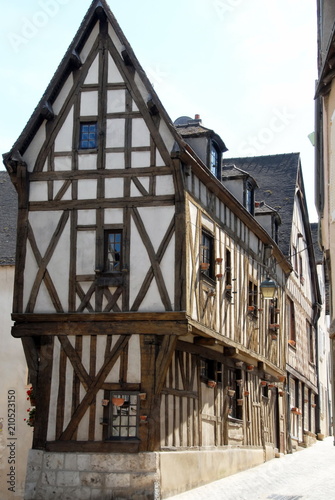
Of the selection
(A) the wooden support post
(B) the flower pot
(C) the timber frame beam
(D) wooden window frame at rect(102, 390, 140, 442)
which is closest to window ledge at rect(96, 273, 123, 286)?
(C) the timber frame beam

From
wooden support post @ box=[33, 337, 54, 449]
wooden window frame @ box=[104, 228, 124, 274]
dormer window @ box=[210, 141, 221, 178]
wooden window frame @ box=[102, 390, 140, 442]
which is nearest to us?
wooden window frame @ box=[102, 390, 140, 442]

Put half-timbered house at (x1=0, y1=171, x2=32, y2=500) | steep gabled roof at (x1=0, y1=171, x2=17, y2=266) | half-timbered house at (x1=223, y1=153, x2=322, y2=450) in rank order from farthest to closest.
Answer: half-timbered house at (x1=223, y1=153, x2=322, y2=450) < steep gabled roof at (x1=0, y1=171, x2=17, y2=266) < half-timbered house at (x1=0, y1=171, x2=32, y2=500)

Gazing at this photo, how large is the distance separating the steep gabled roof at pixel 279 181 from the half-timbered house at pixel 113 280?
11.2m

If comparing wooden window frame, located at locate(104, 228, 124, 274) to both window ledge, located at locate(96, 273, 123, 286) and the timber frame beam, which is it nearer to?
window ledge, located at locate(96, 273, 123, 286)

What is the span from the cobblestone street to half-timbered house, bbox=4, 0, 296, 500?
53 cm

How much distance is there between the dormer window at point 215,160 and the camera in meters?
17.8

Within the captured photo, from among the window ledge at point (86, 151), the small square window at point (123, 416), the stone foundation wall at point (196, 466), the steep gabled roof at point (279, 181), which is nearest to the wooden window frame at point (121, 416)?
the small square window at point (123, 416)

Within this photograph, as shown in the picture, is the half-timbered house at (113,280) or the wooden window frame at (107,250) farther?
the wooden window frame at (107,250)

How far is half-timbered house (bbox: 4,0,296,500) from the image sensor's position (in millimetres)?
14500

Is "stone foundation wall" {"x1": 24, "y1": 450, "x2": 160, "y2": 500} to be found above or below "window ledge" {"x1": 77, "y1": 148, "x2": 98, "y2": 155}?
below

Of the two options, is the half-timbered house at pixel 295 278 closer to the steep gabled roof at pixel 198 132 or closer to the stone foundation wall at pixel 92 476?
the steep gabled roof at pixel 198 132

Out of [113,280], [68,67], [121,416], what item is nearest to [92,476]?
[121,416]

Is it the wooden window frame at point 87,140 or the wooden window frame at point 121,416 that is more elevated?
the wooden window frame at point 87,140

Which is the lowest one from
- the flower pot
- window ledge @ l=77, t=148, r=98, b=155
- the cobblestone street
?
the cobblestone street
